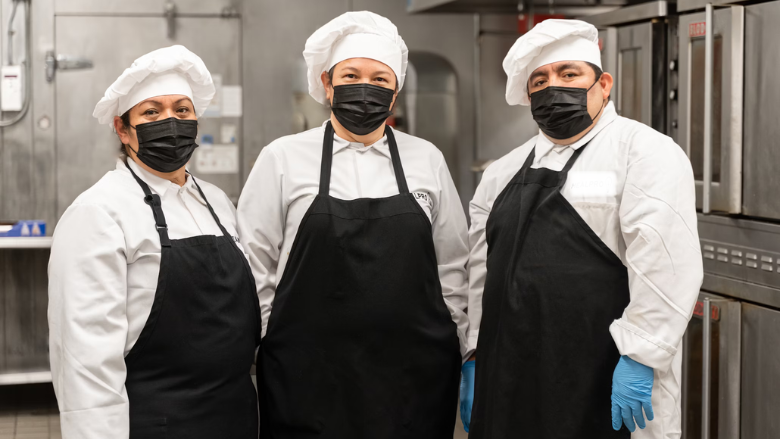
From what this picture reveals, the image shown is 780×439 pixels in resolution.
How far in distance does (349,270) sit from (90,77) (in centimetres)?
278

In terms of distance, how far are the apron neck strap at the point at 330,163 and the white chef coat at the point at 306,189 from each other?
0.6 inches

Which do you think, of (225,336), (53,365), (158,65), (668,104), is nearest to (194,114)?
(158,65)

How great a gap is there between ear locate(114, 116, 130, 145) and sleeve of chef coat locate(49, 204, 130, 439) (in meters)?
0.25

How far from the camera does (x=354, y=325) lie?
1.93m

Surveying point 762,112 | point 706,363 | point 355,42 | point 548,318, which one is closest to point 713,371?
point 706,363

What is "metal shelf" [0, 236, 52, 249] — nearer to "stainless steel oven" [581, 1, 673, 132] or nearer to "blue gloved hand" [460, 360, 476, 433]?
"blue gloved hand" [460, 360, 476, 433]

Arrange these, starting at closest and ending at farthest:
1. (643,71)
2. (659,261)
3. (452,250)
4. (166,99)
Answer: (659,261), (166,99), (452,250), (643,71)

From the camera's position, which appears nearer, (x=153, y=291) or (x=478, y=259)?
(x=153, y=291)

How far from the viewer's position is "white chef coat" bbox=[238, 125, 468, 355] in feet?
6.46

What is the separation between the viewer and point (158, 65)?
1719 millimetres

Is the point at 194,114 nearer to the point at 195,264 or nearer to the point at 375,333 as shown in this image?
the point at 195,264

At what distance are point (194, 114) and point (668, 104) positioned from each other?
1.92 metres

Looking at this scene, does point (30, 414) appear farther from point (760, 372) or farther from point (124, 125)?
point (760, 372)

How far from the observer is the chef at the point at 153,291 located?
5.12ft
